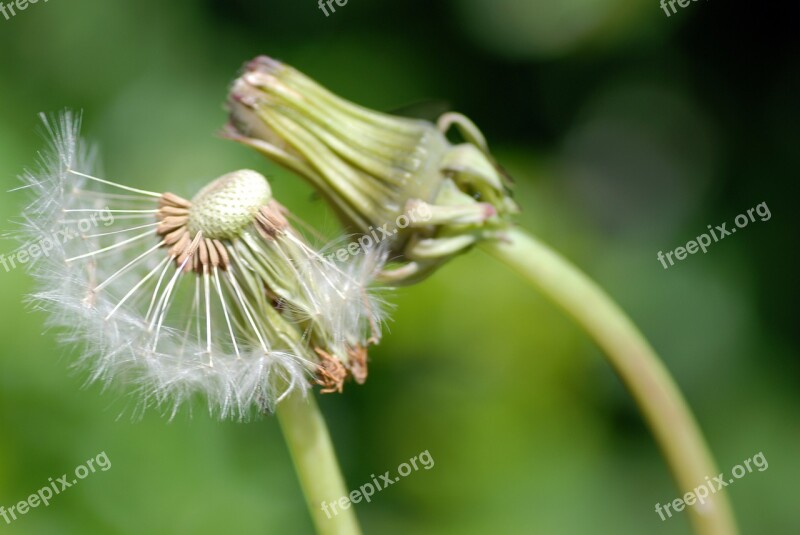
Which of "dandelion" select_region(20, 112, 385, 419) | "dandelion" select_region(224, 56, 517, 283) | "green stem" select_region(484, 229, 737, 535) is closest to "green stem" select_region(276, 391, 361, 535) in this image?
"dandelion" select_region(20, 112, 385, 419)

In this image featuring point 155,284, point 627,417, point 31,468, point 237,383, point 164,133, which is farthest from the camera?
point 164,133

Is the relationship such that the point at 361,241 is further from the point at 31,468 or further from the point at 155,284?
the point at 31,468

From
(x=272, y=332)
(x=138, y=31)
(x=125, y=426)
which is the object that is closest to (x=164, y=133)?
(x=138, y=31)

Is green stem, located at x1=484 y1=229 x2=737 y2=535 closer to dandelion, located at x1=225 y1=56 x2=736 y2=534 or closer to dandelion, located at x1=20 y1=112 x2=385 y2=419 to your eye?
dandelion, located at x1=225 y1=56 x2=736 y2=534

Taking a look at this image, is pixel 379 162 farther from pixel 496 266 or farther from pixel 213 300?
pixel 496 266

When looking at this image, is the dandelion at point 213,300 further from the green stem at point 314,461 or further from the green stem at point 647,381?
the green stem at point 647,381

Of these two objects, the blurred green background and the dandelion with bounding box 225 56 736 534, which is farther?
the blurred green background

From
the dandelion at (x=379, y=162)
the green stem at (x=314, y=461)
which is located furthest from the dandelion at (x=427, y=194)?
the green stem at (x=314, y=461)
